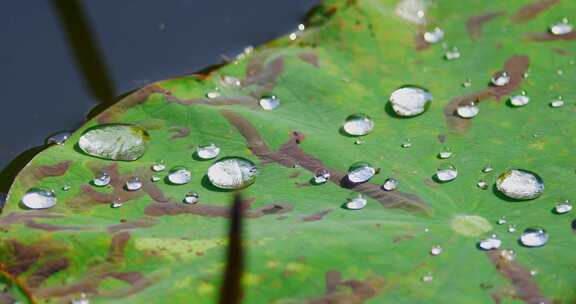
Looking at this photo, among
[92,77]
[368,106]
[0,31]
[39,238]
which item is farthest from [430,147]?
[0,31]

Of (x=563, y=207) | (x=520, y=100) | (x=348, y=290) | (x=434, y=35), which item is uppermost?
(x=434, y=35)

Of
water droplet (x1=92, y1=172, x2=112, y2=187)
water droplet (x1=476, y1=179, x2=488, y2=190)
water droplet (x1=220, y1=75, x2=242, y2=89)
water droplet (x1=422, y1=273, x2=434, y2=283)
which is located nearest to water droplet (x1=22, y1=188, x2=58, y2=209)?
water droplet (x1=92, y1=172, x2=112, y2=187)

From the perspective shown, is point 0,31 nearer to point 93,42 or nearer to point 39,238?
point 93,42

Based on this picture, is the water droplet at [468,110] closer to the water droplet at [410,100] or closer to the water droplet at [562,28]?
the water droplet at [410,100]

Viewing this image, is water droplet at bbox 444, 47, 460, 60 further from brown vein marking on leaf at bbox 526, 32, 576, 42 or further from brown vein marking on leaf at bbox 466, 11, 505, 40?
brown vein marking on leaf at bbox 526, 32, 576, 42

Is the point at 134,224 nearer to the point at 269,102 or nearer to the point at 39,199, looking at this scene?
the point at 39,199

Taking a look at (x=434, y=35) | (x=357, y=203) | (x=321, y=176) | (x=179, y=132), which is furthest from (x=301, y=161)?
(x=434, y=35)
